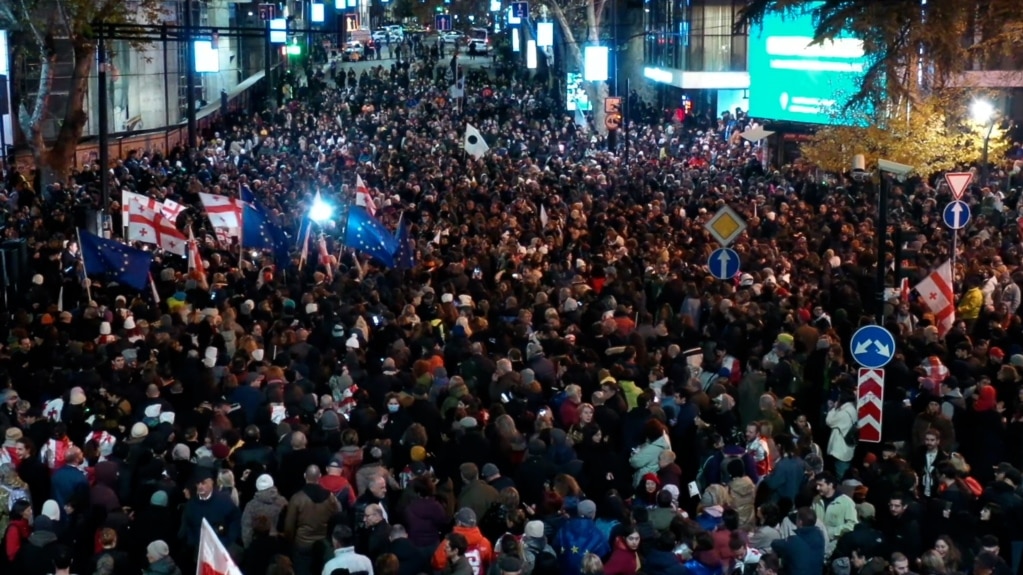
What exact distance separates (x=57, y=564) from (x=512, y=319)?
8.32m

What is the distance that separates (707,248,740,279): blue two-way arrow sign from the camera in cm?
1948

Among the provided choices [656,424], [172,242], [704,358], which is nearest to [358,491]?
[656,424]

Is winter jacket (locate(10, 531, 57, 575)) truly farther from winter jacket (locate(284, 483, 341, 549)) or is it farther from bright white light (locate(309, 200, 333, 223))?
bright white light (locate(309, 200, 333, 223))

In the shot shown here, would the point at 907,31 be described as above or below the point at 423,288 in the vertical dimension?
above

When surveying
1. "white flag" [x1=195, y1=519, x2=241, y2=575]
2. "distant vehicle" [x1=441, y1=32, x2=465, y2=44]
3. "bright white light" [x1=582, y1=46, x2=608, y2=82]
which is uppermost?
"distant vehicle" [x1=441, y1=32, x2=465, y2=44]

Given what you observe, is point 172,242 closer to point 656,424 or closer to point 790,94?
point 656,424

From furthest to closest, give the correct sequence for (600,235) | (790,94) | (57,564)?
(790,94) → (600,235) → (57,564)

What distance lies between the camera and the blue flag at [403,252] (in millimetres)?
21594

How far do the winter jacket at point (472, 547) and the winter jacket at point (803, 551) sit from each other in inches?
71.6

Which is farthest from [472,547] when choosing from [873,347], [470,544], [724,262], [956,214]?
[956,214]

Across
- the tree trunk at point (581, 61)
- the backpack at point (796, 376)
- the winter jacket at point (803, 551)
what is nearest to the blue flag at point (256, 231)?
the backpack at point (796, 376)

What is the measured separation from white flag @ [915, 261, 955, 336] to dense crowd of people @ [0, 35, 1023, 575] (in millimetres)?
309

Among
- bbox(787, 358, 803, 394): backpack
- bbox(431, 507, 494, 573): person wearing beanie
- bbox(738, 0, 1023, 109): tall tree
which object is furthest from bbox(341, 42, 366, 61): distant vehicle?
bbox(431, 507, 494, 573): person wearing beanie

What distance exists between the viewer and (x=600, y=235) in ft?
79.6
